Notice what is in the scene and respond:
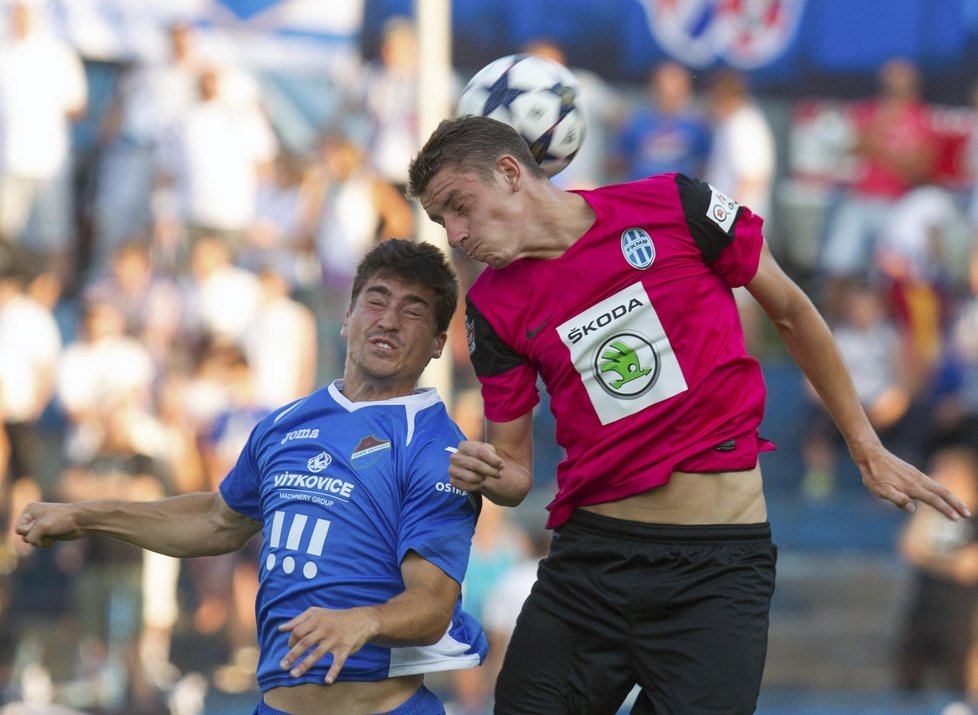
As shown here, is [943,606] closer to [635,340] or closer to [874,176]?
[874,176]

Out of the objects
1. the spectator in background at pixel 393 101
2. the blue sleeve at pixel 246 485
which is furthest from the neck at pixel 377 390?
the spectator in background at pixel 393 101

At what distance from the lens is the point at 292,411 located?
161 inches

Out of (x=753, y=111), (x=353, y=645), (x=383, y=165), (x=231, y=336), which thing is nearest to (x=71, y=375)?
(x=231, y=336)

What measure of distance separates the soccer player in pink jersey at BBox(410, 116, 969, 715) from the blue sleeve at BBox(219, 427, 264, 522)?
2.26 ft

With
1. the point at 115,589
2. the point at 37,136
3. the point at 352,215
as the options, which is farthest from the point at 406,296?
the point at 37,136

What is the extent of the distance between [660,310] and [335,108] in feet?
32.4

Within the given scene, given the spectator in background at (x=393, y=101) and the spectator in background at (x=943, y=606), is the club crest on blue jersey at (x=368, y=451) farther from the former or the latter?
the spectator in background at (x=393, y=101)

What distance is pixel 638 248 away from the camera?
3957 mm

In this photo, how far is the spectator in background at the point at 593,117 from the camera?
13273mm

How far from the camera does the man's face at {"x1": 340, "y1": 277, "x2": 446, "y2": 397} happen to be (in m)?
3.98

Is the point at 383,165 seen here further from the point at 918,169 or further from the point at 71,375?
the point at 918,169

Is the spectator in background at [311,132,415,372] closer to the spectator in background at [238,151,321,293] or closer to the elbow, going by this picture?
the spectator in background at [238,151,321,293]

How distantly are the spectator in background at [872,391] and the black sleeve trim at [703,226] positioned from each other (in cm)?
925

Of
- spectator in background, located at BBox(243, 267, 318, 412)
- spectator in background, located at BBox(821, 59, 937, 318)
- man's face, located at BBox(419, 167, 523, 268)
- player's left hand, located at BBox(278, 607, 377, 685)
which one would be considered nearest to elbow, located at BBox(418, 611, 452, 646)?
player's left hand, located at BBox(278, 607, 377, 685)
